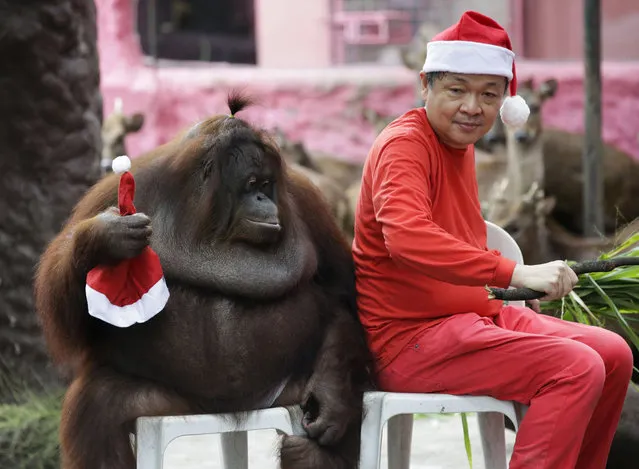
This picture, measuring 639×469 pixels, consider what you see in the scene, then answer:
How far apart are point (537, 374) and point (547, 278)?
0.90 feet

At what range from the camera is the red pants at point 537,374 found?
289cm

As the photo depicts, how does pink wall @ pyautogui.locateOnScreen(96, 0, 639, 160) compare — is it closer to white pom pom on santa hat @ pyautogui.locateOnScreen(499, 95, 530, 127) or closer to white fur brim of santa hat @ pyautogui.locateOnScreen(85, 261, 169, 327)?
white pom pom on santa hat @ pyautogui.locateOnScreen(499, 95, 530, 127)

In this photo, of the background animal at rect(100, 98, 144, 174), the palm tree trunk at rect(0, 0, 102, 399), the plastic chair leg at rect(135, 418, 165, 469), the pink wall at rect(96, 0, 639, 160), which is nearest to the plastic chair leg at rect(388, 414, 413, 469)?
the plastic chair leg at rect(135, 418, 165, 469)

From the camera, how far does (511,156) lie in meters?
7.57

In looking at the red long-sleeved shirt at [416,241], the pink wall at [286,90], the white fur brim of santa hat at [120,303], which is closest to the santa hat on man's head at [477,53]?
the red long-sleeved shirt at [416,241]

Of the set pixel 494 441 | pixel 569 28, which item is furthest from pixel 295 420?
pixel 569 28

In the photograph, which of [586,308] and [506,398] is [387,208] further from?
[586,308]

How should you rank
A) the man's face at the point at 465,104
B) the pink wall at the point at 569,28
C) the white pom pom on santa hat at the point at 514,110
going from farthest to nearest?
1. the pink wall at the point at 569,28
2. the white pom pom on santa hat at the point at 514,110
3. the man's face at the point at 465,104

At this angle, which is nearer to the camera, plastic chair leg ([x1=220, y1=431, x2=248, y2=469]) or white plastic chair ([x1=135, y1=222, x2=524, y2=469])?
white plastic chair ([x1=135, y1=222, x2=524, y2=469])

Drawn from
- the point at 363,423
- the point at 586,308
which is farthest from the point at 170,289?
the point at 586,308

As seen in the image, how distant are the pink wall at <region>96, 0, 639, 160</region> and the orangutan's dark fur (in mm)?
5412

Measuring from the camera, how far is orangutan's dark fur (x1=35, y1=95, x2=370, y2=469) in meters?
3.07

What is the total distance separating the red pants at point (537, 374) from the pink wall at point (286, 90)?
555cm

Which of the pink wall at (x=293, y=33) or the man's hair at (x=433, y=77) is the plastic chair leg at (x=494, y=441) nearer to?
the man's hair at (x=433, y=77)
